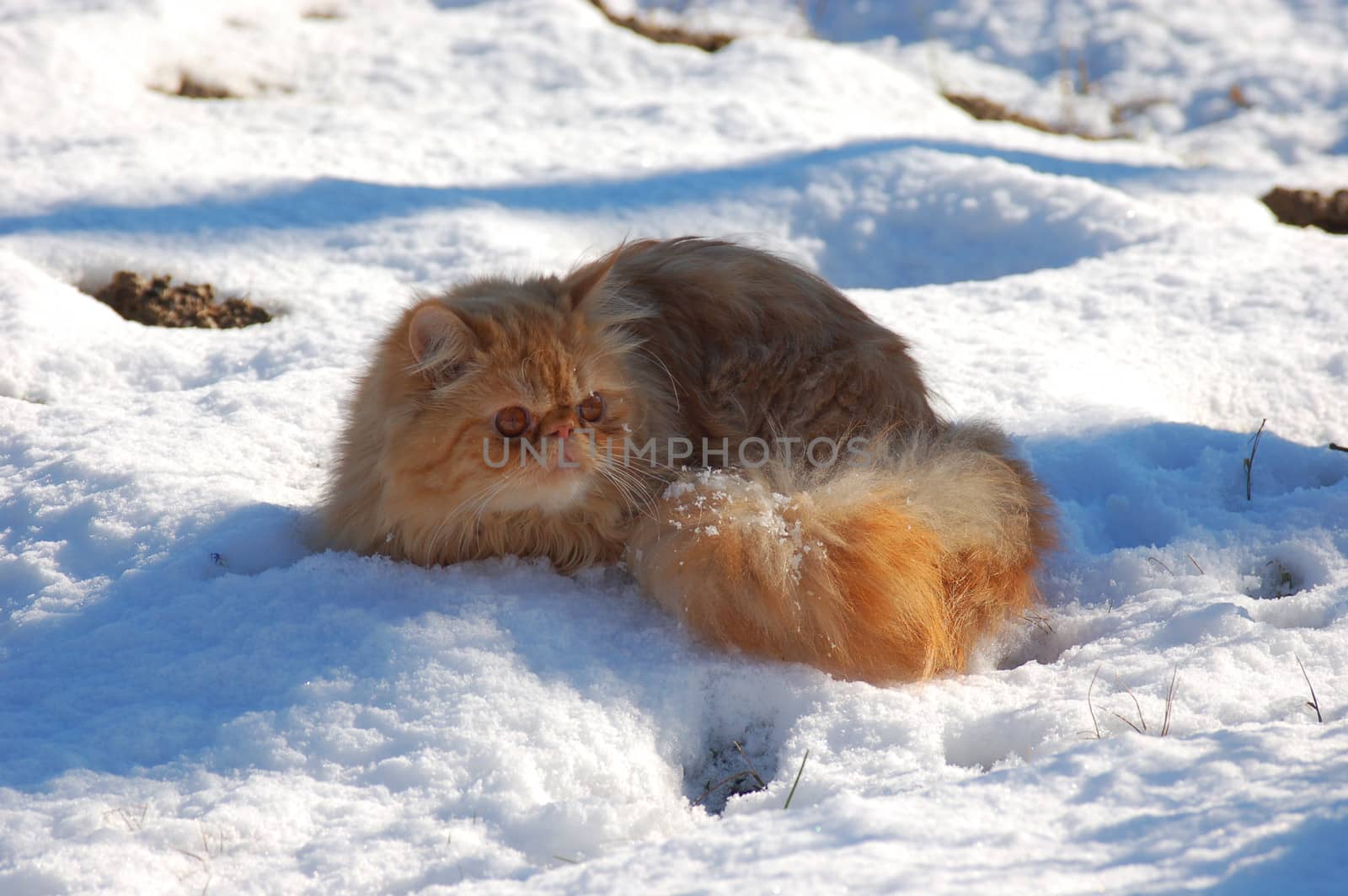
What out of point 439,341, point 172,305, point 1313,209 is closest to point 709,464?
point 439,341

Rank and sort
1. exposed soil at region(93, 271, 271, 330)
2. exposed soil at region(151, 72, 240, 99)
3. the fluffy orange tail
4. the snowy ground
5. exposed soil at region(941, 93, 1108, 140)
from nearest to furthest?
the snowy ground
the fluffy orange tail
exposed soil at region(93, 271, 271, 330)
exposed soil at region(151, 72, 240, 99)
exposed soil at region(941, 93, 1108, 140)

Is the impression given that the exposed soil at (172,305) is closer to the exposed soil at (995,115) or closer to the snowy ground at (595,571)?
the snowy ground at (595,571)

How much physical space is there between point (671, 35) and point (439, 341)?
5.54 meters

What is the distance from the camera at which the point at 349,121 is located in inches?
211

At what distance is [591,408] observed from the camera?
7.66ft

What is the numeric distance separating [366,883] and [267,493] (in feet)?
4.92

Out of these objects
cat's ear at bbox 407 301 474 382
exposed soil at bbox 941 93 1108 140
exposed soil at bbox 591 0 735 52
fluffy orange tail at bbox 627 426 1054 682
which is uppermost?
exposed soil at bbox 591 0 735 52

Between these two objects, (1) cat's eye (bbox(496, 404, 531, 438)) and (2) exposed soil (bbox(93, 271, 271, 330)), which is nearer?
(1) cat's eye (bbox(496, 404, 531, 438))

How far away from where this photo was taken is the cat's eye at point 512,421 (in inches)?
88.0

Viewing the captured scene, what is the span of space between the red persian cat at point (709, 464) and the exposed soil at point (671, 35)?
483cm

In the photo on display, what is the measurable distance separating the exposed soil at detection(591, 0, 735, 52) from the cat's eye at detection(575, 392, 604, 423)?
5.20 metres

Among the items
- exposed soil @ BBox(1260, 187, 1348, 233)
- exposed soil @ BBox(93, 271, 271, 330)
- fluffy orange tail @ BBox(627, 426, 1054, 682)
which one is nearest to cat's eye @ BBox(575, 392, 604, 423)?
fluffy orange tail @ BBox(627, 426, 1054, 682)

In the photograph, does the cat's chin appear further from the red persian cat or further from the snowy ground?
the snowy ground

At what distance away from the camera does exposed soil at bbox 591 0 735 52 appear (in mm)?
7039
